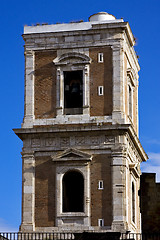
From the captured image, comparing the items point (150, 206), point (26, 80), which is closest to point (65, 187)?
point (26, 80)

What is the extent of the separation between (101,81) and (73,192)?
23.0 feet

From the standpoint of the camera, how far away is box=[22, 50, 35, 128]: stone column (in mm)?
58156

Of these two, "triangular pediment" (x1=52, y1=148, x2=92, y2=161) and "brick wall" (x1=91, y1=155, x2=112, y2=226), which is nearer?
"brick wall" (x1=91, y1=155, x2=112, y2=226)

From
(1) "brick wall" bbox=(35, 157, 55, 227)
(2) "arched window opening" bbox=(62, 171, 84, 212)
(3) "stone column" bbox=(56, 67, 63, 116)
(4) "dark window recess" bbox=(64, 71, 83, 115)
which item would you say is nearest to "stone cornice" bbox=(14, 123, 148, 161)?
(3) "stone column" bbox=(56, 67, 63, 116)

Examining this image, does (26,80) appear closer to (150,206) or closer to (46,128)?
(46,128)

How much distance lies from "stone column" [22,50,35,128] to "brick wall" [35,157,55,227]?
2.54 metres

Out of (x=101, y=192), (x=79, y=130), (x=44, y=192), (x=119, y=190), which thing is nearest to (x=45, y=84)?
(x=79, y=130)

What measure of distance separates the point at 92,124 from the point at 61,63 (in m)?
4.52

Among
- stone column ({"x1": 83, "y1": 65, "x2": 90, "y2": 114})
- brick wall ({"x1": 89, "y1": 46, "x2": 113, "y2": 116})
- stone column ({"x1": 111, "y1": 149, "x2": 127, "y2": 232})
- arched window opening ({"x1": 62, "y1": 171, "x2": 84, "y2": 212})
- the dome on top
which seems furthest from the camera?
the dome on top

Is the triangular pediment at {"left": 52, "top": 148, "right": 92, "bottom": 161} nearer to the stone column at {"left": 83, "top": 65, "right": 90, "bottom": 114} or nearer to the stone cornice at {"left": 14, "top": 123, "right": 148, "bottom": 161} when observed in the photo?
the stone cornice at {"left": 14, "top": 123, "right": 148, "bottom": 161}

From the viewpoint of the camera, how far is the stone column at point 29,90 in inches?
2290

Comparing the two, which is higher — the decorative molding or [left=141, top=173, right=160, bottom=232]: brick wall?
the decorative molding

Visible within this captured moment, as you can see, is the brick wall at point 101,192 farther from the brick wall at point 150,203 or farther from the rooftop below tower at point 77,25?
the rooftop below tower at point 77,25

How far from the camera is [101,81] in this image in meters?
58.1
